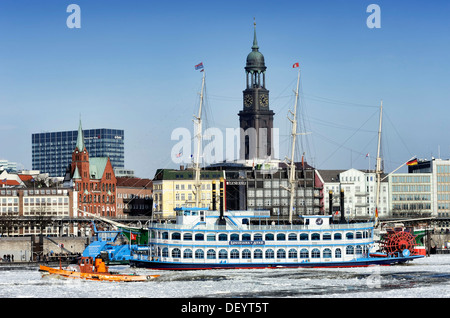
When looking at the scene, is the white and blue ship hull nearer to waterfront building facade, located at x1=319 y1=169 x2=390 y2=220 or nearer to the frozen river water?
the frozen river water

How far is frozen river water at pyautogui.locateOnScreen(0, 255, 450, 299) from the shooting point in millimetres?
83438

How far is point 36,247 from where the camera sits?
136m

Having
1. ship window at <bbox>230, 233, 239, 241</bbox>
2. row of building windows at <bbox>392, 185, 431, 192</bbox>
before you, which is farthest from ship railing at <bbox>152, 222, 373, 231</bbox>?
row of building windows at <bbox>392, 185, 431, 192</bbox>

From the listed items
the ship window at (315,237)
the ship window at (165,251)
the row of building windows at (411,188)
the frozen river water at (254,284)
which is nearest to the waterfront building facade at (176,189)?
the row of building windows at (411,188)

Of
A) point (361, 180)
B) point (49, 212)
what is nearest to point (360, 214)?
point (361, 180)

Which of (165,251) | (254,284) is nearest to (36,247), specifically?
(165,251)

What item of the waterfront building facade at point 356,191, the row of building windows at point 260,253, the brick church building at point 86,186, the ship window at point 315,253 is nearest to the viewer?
the row of building windows at point 260,253

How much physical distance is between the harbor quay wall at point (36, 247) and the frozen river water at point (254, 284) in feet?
Result: 86.2

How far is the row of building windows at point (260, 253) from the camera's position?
109 metres

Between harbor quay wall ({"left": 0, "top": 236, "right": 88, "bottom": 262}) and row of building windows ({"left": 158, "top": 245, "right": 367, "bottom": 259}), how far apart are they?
29083 millimetres

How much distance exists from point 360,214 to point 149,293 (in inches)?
4406

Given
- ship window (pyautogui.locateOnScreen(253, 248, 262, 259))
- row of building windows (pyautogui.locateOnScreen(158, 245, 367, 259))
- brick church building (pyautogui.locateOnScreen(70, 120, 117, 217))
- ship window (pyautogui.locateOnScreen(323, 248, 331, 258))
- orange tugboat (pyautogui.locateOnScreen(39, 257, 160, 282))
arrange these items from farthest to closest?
1. brick church building (pyautogui.locateOnScreen(70, 120, 117, 217))
2. ship window (pyautogui.locateOnScreen(323, 248, 331, 258))
3. ship window (pyautogui.locateOnScreen(253, 248, 262, 259))
4. row of building windows (pyautogui.locateOnScreen(158, 245, 367, 259))
5. orange tugboat (pyautogui.locateOnScreen(39, 257, 160, 282))

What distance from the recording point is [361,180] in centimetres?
19475

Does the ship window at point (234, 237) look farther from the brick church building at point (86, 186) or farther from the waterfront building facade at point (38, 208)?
Answer: the brick church building at point (86, 186)
